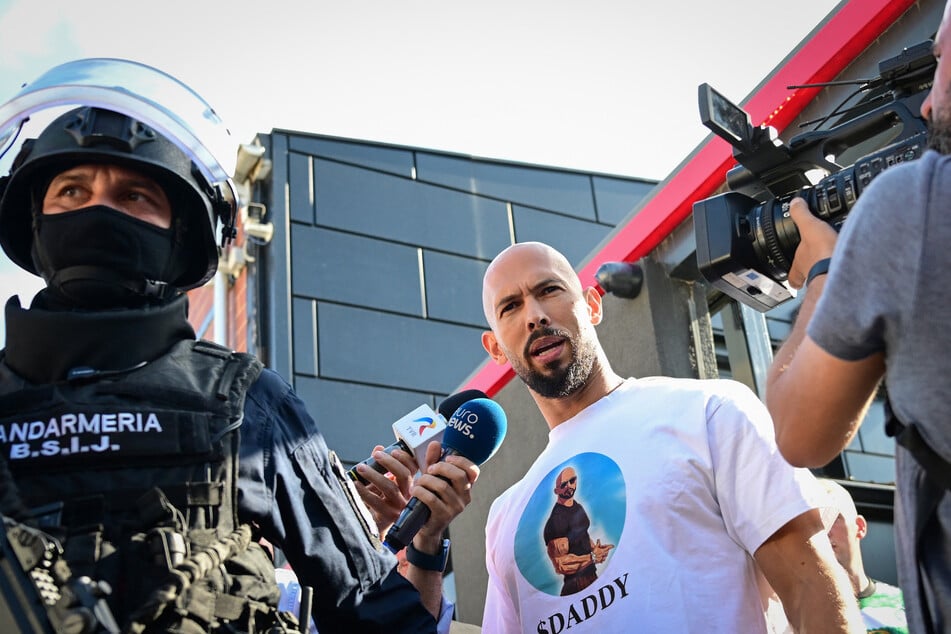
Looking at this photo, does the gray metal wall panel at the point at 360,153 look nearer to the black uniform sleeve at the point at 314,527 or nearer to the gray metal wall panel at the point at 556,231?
the gray metal wall panel at the point at 556,231

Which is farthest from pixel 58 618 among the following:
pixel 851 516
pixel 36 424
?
pixel 851 516

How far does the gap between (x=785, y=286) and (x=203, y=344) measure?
139 centimetres

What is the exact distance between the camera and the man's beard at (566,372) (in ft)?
11.6

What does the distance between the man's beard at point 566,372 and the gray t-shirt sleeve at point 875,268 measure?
165cm

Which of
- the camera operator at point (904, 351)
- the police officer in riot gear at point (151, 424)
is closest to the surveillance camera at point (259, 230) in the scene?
the police officer in riot gear at point (151, 424)

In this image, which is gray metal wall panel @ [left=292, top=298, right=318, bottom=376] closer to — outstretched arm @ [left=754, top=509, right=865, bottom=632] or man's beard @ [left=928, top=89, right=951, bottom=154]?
outstretched arm @ [left=754, top=509, right=865, bottom=632]

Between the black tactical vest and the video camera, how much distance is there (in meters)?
1.23

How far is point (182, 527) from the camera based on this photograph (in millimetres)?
2041

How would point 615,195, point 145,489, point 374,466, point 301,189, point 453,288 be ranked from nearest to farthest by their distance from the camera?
point 145,489, point 374,466, point 301,189, point 453,288, point 615,195

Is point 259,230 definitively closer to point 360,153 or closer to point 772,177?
point 360,153

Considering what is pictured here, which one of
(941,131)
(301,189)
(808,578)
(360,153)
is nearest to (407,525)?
(808,578)

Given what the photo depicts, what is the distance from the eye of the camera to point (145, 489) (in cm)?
207

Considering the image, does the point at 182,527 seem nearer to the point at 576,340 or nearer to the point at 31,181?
the point at 31,181

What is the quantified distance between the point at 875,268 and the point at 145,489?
4.40 feet
